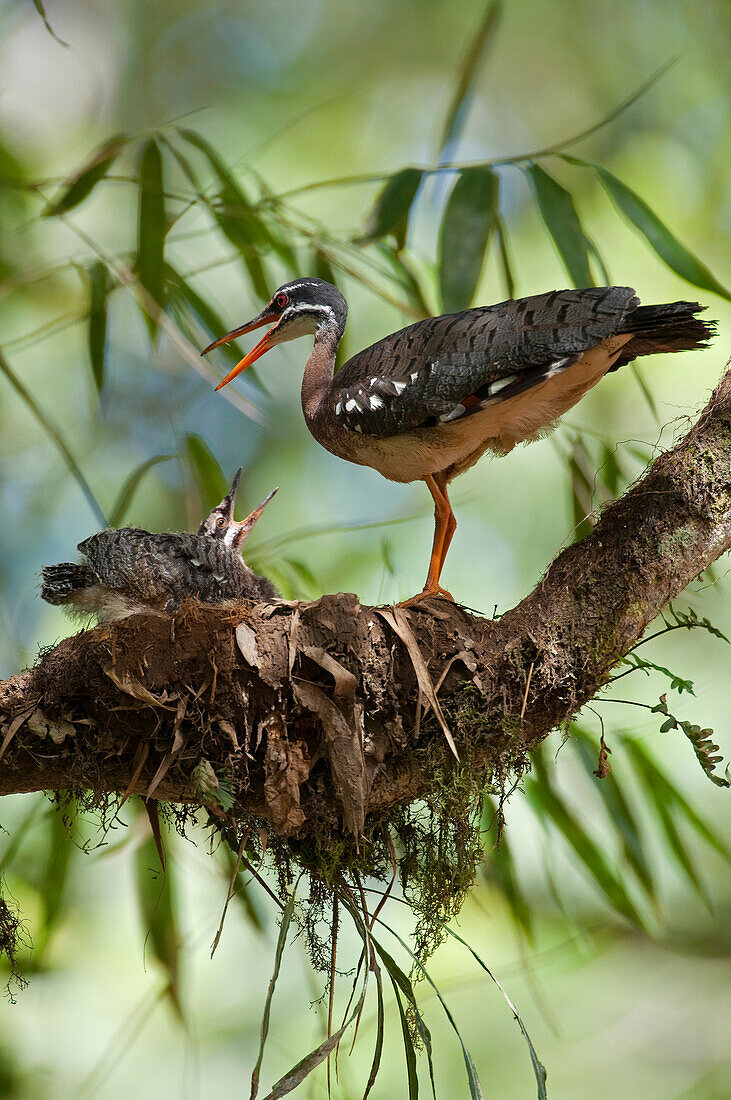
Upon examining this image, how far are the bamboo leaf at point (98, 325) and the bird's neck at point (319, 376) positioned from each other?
0.90 metres

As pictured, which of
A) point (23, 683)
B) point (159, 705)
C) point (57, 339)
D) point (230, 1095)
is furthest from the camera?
point (57, 339)

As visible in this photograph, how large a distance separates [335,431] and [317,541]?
188 centimetres

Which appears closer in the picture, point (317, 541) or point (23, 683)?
point (23, 683)

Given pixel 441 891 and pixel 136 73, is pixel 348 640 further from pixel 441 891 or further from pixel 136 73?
pixel 136 73

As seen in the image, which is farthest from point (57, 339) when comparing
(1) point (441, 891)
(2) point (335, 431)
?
(1) point (441, 891)

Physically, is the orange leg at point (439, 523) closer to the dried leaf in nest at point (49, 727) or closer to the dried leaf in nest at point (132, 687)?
the dried leaf in nest at point (132, 687)

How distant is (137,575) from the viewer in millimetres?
2260

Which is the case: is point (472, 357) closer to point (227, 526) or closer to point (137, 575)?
point (137, 575)

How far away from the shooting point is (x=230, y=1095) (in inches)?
143

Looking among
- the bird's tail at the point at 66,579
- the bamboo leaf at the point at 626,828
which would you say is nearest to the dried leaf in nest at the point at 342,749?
the bird's tail at the point at 66,579

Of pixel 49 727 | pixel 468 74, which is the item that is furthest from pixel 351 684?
pixel 468 74

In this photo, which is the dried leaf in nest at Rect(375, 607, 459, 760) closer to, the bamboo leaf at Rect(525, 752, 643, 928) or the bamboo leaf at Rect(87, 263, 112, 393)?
the bamboo leaf at Rect(525, 752, 643, 928)

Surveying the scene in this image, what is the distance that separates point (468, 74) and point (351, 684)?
2.41m

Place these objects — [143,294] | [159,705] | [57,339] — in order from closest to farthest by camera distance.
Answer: [159,705]
[143,294]
[57,339]
